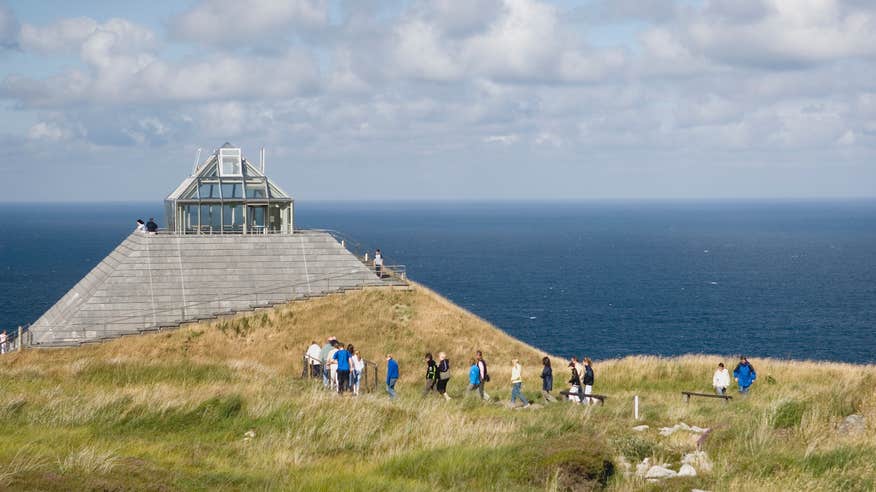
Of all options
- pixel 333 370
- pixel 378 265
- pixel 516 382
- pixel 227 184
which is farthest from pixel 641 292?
→ pixel 333 370

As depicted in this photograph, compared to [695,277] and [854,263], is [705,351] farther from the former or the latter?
[854,263]

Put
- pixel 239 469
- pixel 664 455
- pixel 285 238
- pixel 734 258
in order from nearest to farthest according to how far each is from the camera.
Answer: pixel 239 469 < pixel 664 455 < pixel 285 238 < pixel 734 258

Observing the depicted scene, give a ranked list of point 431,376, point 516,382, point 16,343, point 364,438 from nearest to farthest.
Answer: point 364,438 → point 516,382 → point 431,376 → point 16,343

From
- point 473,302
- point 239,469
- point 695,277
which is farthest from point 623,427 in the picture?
point 695,277

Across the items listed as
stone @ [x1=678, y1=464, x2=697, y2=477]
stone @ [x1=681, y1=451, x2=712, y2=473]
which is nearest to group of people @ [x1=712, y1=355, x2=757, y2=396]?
stone @ [x1=681, y1=451, x2=712, y2=473]

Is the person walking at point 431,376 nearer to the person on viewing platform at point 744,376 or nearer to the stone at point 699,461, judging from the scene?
the person on viewing platform at point 744,376

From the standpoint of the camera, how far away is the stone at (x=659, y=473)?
1491 cm

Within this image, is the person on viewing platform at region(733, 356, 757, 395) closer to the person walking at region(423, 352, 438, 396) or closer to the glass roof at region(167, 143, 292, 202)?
the person walking at region(423, 352, 438, 396)

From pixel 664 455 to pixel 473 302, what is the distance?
257 feet

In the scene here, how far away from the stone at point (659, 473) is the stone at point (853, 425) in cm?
510

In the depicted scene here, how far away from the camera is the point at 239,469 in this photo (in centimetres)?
1456

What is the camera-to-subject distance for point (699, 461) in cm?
1557

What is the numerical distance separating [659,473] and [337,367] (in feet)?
44.2

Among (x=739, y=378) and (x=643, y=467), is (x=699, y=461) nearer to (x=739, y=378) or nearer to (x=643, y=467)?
(x=643, y=467)
